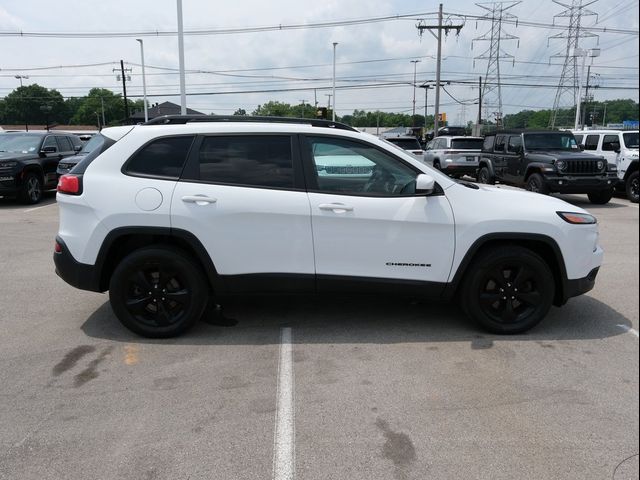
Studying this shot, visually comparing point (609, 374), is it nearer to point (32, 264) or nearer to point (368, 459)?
point (368, 459)

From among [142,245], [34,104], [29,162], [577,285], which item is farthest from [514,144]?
[34,104]

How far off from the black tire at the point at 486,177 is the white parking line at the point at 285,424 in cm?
1333

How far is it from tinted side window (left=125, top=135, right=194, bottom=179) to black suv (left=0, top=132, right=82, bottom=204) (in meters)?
10.1

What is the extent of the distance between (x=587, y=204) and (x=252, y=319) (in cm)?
1210

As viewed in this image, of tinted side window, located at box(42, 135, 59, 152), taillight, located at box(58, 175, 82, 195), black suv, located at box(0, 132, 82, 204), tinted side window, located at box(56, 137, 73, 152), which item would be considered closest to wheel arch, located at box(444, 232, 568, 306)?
taillight, located at box(58, 175, 82, 195)

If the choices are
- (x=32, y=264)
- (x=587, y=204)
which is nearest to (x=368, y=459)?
(x=32, y=264)

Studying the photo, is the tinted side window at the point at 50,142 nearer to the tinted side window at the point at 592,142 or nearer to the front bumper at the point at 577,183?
the front bumper at the point at 577,183

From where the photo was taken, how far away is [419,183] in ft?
13.5

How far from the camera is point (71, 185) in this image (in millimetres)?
4383

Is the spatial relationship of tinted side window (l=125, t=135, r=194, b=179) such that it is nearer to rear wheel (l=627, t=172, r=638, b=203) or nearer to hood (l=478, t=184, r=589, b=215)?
hood (l=478, t=184, r=589, b=215)

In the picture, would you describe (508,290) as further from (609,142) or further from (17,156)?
(609,142)

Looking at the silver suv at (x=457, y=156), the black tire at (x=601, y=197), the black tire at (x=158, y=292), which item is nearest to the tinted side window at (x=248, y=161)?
the black tire at (x=158, y=292)

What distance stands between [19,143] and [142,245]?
11727 millimetres

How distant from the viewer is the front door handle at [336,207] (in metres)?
4.25
